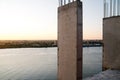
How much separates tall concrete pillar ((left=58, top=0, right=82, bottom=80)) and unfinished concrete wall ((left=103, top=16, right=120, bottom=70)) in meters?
4.78

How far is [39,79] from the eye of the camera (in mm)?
18344

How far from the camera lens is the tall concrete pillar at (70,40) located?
24.8 ft

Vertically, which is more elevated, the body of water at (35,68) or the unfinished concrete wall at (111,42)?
the unfinished concrete wall at (111,42)

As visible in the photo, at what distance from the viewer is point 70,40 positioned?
313 inches

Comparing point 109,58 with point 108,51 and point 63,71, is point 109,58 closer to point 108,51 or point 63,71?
point 108,51

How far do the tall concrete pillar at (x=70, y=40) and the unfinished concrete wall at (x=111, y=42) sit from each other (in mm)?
4778

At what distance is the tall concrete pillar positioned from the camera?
757 cm

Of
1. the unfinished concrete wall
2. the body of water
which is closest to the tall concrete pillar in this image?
the unfinished concrete wall

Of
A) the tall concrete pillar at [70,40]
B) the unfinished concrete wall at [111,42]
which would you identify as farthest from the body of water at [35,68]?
the tall concrete pillar at [70,40]

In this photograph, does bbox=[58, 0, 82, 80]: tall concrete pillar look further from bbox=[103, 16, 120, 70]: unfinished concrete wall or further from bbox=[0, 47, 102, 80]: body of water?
bbox=[0, 47, 102, 80]: body of water

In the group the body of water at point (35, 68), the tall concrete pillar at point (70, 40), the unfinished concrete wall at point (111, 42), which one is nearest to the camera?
the tall concrete pillar at point (70, 40)

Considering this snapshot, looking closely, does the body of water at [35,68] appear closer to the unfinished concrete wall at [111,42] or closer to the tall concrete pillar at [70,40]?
the unfinished concrete wall at [111,42]

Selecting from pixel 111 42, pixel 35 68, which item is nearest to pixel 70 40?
pixel 111 42

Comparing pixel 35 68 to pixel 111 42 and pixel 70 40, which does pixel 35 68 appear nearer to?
pixel 111 42
